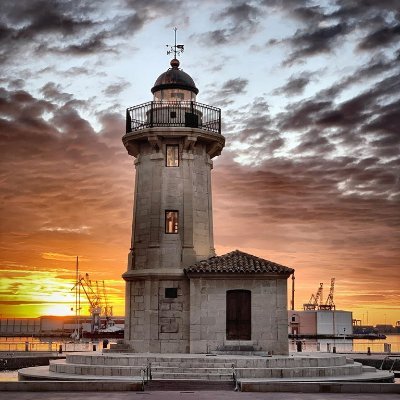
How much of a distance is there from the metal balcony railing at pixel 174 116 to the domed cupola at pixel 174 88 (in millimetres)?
349

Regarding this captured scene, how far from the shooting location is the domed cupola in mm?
35594

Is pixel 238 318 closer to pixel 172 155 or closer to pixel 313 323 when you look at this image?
pixel 172 155

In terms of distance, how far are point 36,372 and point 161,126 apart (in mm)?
13524

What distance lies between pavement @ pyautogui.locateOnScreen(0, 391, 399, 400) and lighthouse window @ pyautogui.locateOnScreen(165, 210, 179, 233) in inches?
484

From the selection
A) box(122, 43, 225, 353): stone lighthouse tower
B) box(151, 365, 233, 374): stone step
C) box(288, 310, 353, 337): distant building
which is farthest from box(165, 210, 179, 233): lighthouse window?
box(288, 310, 353, 337): distant building

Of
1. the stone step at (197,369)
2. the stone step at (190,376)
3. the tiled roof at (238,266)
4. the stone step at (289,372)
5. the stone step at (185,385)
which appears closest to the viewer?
the stone step at (185,385)

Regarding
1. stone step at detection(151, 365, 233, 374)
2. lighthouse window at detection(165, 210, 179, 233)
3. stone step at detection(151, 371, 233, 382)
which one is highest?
lighthouse window at detection(165, 210, 179, 233)

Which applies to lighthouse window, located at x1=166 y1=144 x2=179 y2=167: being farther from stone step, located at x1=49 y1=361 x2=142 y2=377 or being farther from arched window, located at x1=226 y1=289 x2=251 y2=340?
stone step, located at x1=49 y1=361 x2=142 y2=377

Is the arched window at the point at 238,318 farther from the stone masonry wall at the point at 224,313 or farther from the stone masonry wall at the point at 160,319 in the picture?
the stone masonry wall at the point at 160,319

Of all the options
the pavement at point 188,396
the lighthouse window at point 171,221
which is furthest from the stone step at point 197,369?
the lighthouse window at point 171,221

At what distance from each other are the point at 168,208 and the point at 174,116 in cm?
482

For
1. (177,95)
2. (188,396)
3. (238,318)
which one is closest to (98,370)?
(188,396)

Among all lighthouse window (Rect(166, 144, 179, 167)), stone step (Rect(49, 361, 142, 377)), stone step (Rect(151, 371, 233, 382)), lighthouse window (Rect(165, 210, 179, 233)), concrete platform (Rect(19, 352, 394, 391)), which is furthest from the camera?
lighthouse window (Rect(166, 144, 179, 167))

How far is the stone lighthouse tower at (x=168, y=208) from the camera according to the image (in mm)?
33688
